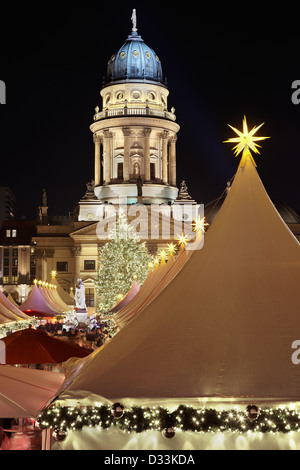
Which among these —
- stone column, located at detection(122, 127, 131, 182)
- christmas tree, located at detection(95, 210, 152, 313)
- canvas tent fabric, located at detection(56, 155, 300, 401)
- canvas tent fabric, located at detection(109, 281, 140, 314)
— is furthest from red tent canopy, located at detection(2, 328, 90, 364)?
stone column, located at detection(122, 127, 131, 182)

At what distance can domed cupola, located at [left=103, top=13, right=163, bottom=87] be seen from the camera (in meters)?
114

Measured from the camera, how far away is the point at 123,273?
227 feet

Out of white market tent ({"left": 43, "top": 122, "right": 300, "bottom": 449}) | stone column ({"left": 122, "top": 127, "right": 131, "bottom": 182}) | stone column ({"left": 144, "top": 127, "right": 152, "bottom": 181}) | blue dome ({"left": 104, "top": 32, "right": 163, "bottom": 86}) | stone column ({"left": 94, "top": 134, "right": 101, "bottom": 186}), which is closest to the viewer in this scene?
white market tent ({"left": 43, "top": 122, "right": 300, "bottom": 449})

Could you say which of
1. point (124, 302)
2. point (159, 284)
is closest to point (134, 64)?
point (124, 302)

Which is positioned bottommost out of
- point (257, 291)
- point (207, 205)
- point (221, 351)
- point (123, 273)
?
point (221, 351)

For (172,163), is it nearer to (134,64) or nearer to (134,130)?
(134,130)

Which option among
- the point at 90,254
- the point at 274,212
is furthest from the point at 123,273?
the point at 274,212

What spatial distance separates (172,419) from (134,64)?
10579 cm

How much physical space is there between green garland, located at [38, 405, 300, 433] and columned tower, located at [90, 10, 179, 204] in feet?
321

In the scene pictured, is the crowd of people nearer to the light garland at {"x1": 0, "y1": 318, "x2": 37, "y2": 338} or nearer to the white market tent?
the light garland at {"x1": 0, "y1": 318, "x2": 37, "y2": 338}

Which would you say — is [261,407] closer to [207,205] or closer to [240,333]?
[240,333]
